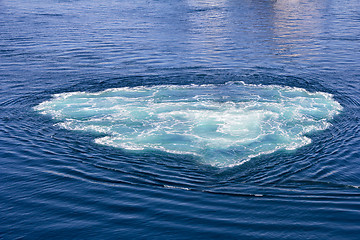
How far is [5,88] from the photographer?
26828 mm

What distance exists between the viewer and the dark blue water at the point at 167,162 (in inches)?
512

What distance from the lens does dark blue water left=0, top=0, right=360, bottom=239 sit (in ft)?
42.7

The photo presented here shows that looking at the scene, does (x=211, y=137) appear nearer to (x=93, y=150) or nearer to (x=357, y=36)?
(x=93, y=150)

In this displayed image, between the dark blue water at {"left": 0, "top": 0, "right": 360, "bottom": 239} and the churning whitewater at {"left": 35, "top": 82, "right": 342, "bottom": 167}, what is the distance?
693mm

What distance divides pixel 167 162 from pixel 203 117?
5482 millimetres

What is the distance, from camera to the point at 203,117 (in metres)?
21.7

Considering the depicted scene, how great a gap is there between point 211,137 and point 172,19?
36451 millimetres

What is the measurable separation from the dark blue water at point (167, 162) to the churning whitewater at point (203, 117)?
0.69 m

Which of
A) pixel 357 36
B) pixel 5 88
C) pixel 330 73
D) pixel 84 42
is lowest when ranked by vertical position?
pixel 5 88

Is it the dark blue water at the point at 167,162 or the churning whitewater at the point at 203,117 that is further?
the churning whitewater at the point at 203,117

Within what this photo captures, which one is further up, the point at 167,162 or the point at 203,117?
the point at 203,117

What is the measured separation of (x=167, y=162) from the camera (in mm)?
16797

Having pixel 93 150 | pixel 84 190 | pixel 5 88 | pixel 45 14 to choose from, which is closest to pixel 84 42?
pixel 5 88

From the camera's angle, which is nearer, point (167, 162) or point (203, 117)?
point (167, 162)
